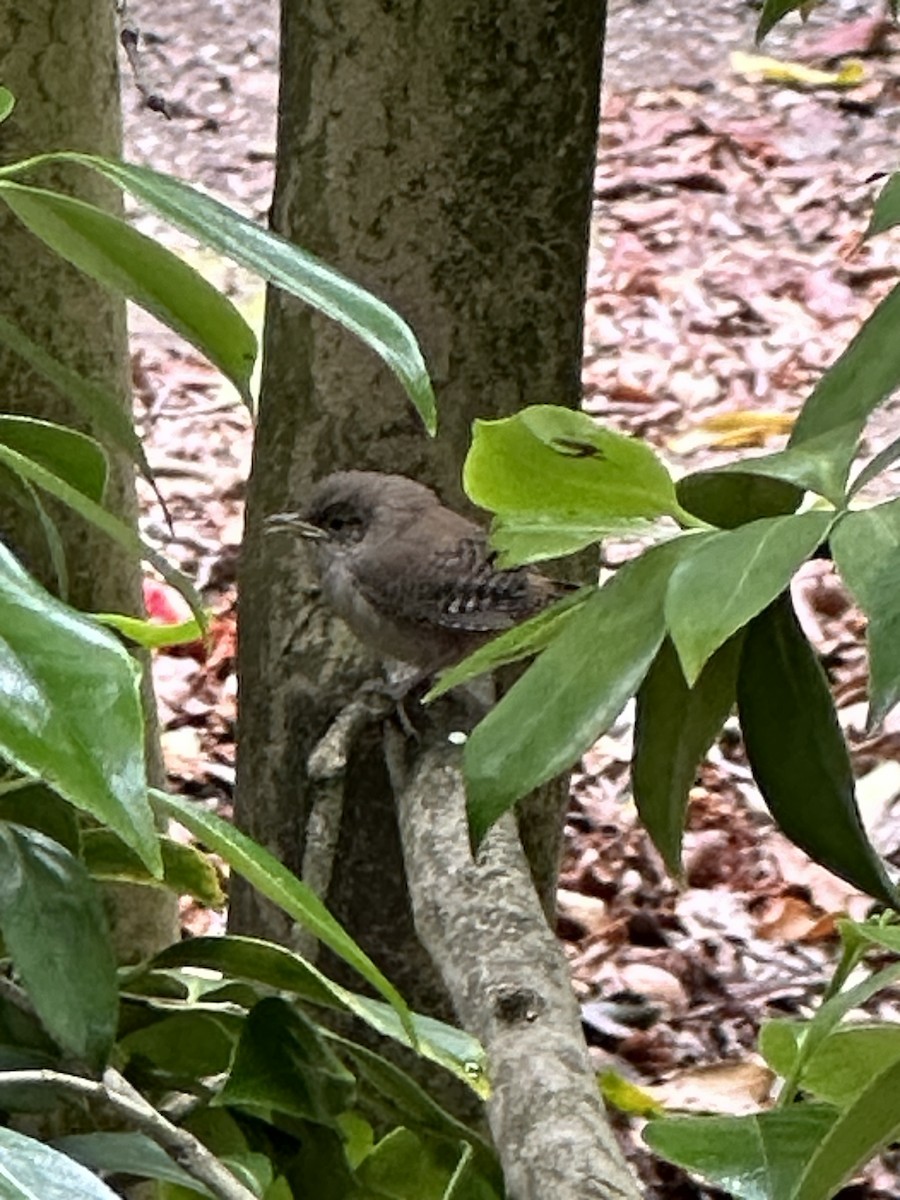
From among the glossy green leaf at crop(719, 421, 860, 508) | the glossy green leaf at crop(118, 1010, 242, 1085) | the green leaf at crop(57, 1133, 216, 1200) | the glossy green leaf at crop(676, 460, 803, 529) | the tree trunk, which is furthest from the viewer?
the tree trunk

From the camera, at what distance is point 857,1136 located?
68 cm

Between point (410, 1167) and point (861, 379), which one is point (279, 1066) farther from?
point (861, 379)

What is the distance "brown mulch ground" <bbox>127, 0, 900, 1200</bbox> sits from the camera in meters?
2.97

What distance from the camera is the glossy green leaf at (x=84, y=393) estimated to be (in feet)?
3.38

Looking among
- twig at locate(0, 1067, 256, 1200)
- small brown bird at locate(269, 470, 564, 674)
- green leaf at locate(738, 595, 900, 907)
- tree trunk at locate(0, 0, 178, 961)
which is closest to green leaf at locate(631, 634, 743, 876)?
A: green leaf at locate(738, 595, 900, 907)

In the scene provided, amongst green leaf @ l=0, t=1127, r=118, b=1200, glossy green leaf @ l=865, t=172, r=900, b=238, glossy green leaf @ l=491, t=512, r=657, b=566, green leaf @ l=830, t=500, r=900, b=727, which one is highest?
glossy green leaf @ l=865, t=172, r=900, b=238

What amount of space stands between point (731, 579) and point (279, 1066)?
1.59 feet

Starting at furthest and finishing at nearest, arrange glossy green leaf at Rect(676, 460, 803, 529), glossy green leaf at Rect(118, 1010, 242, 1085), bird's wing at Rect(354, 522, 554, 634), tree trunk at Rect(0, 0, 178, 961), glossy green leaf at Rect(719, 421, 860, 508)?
bird's wing at Rect(354, 522, 554, 634), tree trunk at Rect(0, 0, 178, 961), glossy green leaf at Rect(118, 1010, 242, 1085), glossy green leaf at Rect(676, 460, 803, 529), glossy green leaf at Rect(719, 421, 860, 508)

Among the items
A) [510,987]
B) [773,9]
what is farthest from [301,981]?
[773,9]

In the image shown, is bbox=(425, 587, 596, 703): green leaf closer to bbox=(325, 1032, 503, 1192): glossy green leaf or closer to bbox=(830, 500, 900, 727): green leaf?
bbox=(830, 500, 900, 727): green leaf

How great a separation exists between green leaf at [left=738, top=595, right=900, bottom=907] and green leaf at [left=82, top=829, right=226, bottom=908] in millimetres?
449

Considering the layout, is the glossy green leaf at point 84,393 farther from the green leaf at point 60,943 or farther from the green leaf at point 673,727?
the green leaf at point 673,727

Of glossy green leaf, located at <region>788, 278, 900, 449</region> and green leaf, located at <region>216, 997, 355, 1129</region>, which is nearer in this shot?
glossy green leaf, located at <region>788, 278, 900, 449</region>

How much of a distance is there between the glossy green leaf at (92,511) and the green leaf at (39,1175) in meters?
0.35
